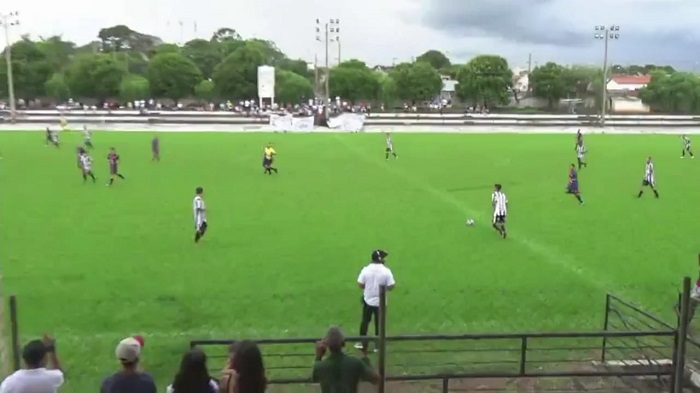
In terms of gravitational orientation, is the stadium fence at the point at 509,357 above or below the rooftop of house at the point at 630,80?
below

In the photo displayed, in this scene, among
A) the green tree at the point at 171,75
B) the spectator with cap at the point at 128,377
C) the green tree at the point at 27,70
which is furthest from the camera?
the green tree at the point at 171,75

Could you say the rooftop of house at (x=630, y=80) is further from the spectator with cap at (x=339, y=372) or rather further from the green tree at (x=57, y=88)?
the spectator with cap at (x=339, y=372)

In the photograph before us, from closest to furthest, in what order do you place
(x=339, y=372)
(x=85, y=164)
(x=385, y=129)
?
(x=339, y=372)
(x=85, y=164)
(x=385, y=129)

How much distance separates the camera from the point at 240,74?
89.1m

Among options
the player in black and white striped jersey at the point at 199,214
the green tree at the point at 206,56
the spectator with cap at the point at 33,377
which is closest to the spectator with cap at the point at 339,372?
the spectator with cap at the point at 33,377

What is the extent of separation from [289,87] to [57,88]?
28.0 m

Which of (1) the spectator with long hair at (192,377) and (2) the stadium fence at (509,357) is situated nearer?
(1) the spectator with long hair at (192,377)

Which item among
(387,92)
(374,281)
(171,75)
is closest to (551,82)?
(387,92)

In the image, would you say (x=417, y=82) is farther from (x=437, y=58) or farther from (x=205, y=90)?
(x=437, y=58)

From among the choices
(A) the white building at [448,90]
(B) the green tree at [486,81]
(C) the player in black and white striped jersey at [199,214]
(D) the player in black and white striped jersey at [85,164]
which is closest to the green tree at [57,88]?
(B) the green tree at [486,81]

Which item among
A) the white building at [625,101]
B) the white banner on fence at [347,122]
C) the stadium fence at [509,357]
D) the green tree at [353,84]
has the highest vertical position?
the green tree at [353,84]

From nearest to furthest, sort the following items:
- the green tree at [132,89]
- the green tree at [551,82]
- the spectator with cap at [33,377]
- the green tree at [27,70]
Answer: the spectator with cap at [33,377] → the green tree at [27,70] → the green tree at [132,89] → the green tree at [551,82]

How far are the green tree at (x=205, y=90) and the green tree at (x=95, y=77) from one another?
921 centimetres

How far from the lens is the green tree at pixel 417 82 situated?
91562 millimetres
